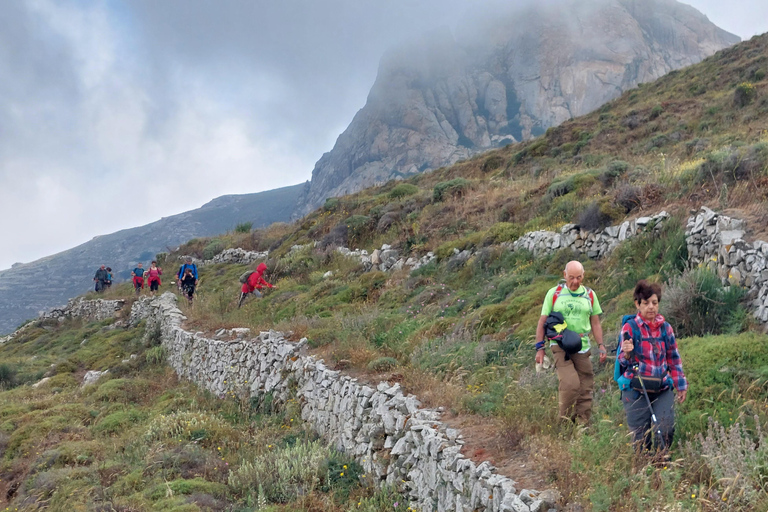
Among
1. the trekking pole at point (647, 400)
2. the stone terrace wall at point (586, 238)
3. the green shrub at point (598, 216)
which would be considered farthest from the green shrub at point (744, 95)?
the trekking pole at point (647, 400)

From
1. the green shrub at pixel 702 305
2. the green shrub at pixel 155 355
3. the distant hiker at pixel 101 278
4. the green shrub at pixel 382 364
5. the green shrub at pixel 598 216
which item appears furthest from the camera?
the distant hiker at pixel 101 278

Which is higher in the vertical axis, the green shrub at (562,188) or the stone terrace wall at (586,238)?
the green shrub at (562,188)

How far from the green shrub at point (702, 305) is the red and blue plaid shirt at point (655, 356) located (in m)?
1.79

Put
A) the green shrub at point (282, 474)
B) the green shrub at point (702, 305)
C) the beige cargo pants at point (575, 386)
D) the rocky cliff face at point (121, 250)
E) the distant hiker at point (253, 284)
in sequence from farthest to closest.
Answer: the rocky cliff face at point (121, 250) → the distant hiker at point (253, 284) → the green shrub at point (282, 474) → the green shrub at point (702, 305) → the beige cargo pants at point (575, 386)

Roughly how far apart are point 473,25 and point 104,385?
149737mm

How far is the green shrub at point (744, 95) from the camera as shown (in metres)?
18.8

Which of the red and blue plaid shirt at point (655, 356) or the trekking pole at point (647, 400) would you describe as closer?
the trekking pole at point (647, 400)

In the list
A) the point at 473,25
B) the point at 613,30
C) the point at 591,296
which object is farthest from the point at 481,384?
the point at 473,25

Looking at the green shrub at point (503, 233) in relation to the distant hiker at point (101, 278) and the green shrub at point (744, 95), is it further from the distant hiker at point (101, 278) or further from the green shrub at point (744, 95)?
the distant hiker at point (101, 278)

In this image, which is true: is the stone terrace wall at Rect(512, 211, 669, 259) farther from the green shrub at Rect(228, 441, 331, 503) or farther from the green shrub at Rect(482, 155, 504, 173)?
the green shrub at Rect(482, 155, 504, 173)

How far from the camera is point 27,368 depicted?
15922mm

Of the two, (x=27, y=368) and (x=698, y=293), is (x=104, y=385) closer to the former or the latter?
(x=27, y=368)

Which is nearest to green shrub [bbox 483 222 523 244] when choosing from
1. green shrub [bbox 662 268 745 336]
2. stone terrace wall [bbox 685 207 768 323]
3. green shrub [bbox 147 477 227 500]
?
stone terrace wall [bbox 685 207 768 323]

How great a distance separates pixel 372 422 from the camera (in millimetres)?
6137
